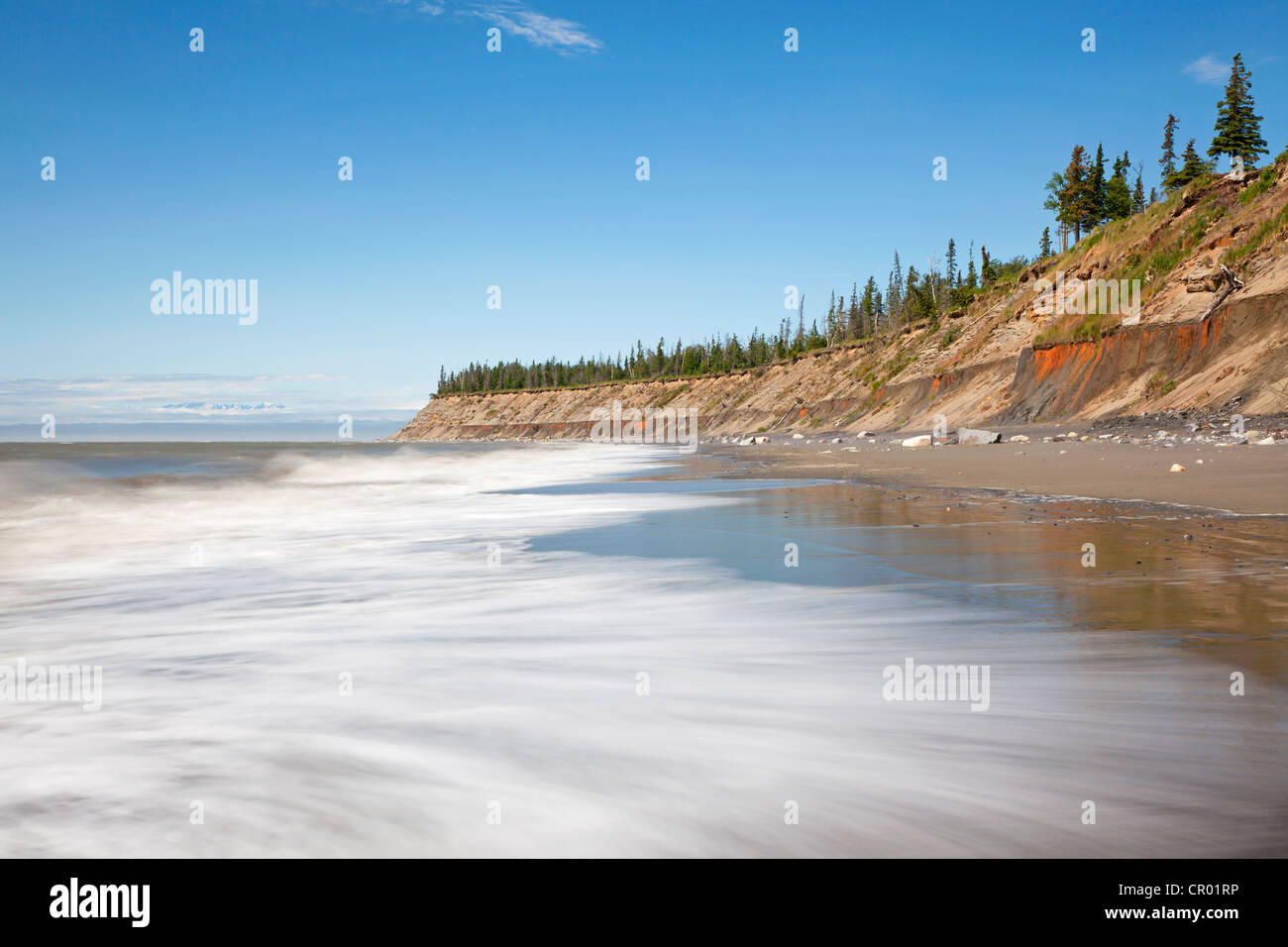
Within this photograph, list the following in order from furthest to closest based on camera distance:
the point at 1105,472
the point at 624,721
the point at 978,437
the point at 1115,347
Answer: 1. the point at 1115,347
2. the point at 978,437
3. the point at 1105,472
4. the point at 624,721

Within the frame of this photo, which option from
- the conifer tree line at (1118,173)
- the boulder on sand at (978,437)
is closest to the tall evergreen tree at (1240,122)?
the conifer tree line at (1118,173)

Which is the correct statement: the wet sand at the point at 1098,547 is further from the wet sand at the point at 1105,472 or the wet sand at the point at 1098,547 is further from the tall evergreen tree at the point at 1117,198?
the tall evergreen tree at the point at 1117,198

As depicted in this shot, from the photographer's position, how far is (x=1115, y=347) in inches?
1201

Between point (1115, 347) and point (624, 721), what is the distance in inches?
1285

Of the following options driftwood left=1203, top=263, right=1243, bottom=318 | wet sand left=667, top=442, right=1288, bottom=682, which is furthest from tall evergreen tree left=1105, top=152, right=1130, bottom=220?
wet sand left=667, top=442, right=1288, bottom=682

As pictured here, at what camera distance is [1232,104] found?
169 feet

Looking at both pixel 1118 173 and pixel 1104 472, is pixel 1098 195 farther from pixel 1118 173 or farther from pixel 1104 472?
pixel 1104 472

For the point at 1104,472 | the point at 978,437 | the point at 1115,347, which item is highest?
the point at 1115,347

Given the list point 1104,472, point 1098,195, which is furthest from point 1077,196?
point 1104,472

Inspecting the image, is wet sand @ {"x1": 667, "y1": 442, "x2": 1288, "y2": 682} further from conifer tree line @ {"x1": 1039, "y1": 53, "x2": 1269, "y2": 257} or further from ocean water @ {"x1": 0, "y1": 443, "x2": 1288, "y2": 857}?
conifer tree line @ {"x1": 1039, "y1": 53, "x2": 1269, "y2": 257}

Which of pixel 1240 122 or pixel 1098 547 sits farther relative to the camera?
pixel 1240 122
